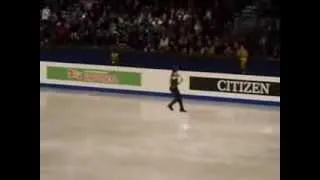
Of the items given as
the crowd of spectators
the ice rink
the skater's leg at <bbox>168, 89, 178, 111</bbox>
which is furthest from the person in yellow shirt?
the skater's leg at <bbox>168, 89, 178, 111</bbox>

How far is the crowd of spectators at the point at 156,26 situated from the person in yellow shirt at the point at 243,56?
3.2 inches

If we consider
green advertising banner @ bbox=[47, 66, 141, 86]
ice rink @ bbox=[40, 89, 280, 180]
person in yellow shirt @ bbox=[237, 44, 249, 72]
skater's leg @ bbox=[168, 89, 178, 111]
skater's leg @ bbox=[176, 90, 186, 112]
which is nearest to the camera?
ice rink @ bbox=[40, 89, 280, 180]

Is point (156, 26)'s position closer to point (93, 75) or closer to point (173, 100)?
point (93, 75)

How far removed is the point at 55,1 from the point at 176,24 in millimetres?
1929

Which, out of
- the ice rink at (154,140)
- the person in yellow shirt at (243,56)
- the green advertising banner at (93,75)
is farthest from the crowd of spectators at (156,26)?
the ice rink at (154,140)

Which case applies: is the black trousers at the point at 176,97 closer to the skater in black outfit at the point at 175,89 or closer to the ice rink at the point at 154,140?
the skater in black outfit at the point at 175,89

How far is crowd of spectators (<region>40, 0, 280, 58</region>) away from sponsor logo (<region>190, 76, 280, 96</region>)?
523 mm

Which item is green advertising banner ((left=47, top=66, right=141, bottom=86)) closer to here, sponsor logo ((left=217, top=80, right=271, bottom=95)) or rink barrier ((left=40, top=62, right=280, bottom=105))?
rink barrier ((left=40, top=62, right=280, bottom=105))

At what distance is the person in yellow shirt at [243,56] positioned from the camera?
6793mm

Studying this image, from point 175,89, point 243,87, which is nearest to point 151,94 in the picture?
point 175,89

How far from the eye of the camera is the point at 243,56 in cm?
695

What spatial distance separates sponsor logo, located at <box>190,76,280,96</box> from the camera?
6475mm
